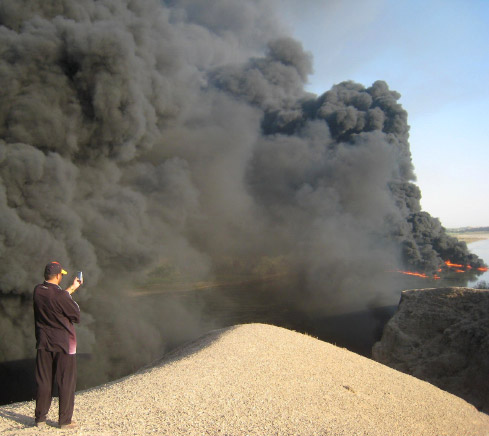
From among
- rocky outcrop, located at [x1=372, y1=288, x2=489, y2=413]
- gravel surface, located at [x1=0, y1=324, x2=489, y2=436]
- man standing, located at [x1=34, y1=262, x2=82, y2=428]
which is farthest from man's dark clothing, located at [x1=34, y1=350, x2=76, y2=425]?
rocky outcrop, located at [x1=372, y1=288, x2=489, y2=413]

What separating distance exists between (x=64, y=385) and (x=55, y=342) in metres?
0.49

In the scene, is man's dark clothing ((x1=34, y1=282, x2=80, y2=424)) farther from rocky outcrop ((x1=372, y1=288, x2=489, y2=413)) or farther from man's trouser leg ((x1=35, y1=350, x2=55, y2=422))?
rocky outcrop ((x1=372, y1=288, x2=489, y2=413))

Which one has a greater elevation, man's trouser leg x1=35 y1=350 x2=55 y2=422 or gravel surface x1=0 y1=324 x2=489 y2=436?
man's trouser leg x1=35 y1=350 x2=55 y2=422

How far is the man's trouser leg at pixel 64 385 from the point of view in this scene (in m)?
5.04

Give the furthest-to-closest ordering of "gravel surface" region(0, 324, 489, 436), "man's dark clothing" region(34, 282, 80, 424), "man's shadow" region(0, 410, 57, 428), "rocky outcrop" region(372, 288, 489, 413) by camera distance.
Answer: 1. "rocky outcrop" region(372, 288, 489, 413)
2. "gravel surface" region(0, 324, 489, 436)
3. "man's shadow" region(0, 410, 57, 428)
4. "man's dark clothing" region(34, 282, 80, 424)

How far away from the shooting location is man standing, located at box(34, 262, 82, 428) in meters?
5.03

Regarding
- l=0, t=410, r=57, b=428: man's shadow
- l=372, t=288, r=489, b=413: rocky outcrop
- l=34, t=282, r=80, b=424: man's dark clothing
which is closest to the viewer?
l=34, t=282, r=80, b=424: man's dark clothing

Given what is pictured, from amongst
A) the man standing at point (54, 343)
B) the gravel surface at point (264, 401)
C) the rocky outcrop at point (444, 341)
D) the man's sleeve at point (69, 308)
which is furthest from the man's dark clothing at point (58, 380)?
the rocky outcrop at point (444, 341)

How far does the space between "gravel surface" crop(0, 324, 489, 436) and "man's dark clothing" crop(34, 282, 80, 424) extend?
36cm

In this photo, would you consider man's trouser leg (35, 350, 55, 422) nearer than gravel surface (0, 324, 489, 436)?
Yes

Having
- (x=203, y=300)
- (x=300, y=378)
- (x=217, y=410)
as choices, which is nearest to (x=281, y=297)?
(x=203, y=300)

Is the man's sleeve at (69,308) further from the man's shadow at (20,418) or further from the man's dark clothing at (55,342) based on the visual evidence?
the man's shadow at (20,418)

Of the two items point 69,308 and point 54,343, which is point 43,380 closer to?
point 54,343

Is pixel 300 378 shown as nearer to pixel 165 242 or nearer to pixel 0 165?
pixel 0 165
